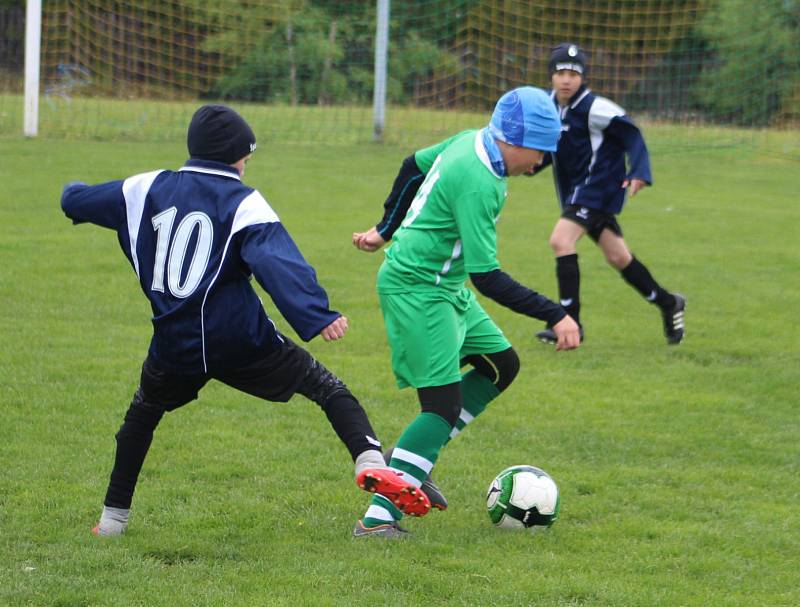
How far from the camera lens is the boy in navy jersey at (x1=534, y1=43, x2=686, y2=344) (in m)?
7.80

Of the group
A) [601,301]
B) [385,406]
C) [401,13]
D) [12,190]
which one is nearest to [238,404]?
[385,406]

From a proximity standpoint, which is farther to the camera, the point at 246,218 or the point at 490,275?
the point at 490,275

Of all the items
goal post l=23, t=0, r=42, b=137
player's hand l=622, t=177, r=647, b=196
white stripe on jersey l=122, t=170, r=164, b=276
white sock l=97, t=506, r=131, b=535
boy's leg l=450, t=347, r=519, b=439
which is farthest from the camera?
goal post l=23, t=0, r=42, b=137

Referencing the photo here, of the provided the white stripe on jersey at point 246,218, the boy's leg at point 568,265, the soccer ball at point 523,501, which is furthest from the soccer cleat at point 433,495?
the boy's leg at point 568,265

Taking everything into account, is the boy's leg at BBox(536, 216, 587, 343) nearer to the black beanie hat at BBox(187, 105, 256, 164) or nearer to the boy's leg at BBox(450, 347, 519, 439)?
the boy's leg at BBox(450, 347, 519, 439)

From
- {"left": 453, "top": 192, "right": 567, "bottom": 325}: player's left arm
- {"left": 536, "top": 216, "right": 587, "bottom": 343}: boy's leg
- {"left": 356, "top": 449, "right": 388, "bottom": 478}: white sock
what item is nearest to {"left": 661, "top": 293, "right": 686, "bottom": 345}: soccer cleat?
{"left": 536, "top": 216, "right": 587, "bottom": 343}: boy's leg

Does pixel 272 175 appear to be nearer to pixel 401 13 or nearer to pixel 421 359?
pixel 401 13

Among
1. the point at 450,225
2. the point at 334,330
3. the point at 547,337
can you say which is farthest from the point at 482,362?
the point at 547,337

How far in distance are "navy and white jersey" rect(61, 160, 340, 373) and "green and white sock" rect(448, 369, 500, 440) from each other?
1.03 metres

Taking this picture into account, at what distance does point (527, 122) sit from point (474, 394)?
3.83ft

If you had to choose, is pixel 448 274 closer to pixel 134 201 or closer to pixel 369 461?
pixel 369 461

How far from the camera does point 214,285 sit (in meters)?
3.96

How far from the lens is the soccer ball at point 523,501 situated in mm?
4461

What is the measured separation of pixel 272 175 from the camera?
1494 cm
